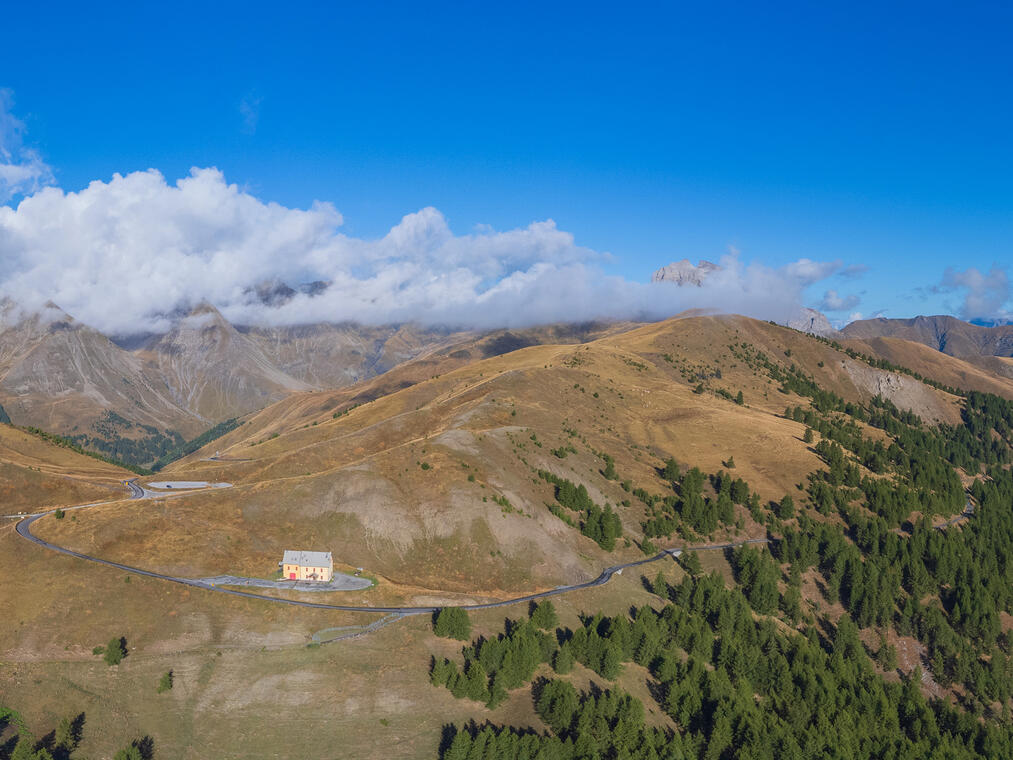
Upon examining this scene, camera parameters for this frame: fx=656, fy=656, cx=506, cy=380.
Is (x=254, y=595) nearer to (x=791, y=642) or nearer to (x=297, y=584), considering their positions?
(x=297, y=584)

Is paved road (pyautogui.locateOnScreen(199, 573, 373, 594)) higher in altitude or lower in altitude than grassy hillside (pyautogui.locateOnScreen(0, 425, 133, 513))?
lower

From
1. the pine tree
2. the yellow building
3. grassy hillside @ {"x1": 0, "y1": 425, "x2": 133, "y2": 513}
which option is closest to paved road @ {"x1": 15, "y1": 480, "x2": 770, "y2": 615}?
the yellow building

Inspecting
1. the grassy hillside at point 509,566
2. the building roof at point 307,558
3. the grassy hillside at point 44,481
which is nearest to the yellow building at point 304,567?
the building roof at point 307,558

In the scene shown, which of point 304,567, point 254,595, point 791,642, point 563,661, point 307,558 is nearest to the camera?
point 563,661

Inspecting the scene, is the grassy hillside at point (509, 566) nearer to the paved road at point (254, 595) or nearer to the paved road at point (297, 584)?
the paved road at point (254, 595)

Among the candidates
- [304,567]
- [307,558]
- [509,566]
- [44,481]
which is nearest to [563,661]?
[509,566]

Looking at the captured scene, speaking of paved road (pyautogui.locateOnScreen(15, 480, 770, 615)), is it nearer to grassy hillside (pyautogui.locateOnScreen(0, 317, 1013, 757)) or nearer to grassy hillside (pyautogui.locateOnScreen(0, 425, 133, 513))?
grassy hillside (pyautogui.locateOnScreen(0, 317, 1013, 757))

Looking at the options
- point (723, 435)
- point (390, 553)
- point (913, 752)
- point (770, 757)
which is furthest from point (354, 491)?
point (723, 435)

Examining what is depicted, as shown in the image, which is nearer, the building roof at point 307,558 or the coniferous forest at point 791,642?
the coniferous forest at point 791,642
